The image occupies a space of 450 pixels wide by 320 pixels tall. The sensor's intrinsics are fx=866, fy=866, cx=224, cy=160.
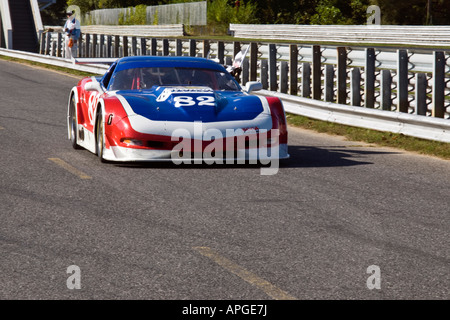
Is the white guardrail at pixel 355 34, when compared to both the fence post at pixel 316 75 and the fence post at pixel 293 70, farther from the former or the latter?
the fence post at pixel 316 75

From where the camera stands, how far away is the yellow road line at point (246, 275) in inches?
194

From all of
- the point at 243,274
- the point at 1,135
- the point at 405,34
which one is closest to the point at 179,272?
the point at 243,274

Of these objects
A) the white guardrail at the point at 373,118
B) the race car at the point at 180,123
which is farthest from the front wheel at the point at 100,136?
the white guardrail at the point at 373,118

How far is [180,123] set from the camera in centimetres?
963

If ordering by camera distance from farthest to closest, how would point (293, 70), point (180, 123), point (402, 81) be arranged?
point (293, 70)
point (402, 81)
point (180, 123)

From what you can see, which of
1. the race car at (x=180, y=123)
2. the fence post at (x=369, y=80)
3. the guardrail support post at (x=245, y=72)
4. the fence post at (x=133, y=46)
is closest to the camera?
the race car at (x=180, y=123)

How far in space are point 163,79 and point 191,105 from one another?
3.88 feet

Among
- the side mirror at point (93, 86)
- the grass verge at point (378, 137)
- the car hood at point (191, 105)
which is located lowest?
the grass verge at point (378, 137)

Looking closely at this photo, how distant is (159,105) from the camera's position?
32.3 feet

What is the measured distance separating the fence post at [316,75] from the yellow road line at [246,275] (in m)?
12.1

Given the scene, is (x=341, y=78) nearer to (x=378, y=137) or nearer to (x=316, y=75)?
(x=316, y=75)

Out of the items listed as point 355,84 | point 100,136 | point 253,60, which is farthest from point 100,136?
point 253,60

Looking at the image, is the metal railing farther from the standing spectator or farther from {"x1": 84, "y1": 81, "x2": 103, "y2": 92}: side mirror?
the standing spectator

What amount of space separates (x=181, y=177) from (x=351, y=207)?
2.24 metres
